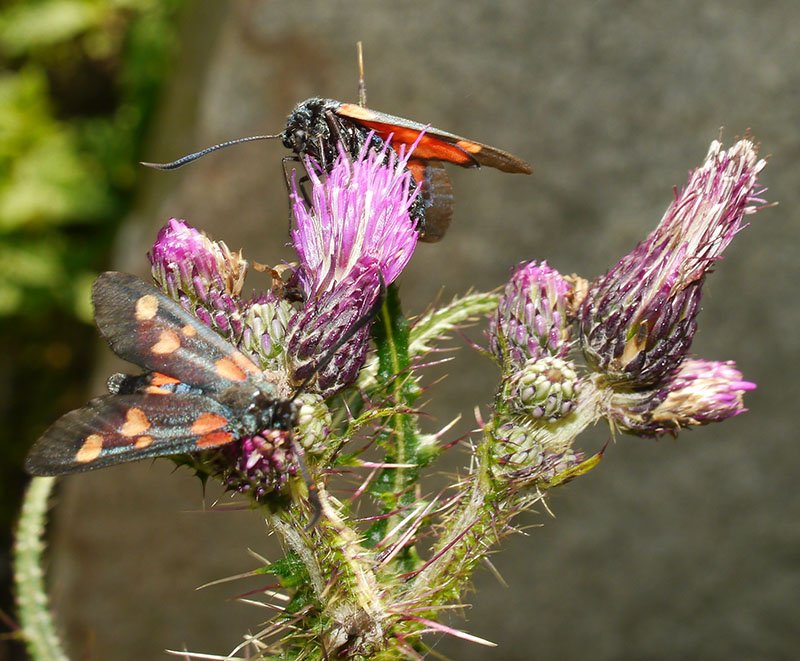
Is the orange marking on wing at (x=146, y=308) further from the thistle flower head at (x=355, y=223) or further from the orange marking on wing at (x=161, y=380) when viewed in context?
the thistle flower head at (x=355, y=223)

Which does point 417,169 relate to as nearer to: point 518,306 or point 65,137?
point 518,306

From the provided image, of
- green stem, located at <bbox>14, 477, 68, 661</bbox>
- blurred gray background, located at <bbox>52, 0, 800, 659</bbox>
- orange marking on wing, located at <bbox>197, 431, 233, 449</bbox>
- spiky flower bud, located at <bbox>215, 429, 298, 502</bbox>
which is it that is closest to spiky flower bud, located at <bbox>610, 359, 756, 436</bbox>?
spiky flower bud, located at <bbox>215, 429, 298, 502</bbox>

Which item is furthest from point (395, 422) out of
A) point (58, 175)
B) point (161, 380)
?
point (58, 175)

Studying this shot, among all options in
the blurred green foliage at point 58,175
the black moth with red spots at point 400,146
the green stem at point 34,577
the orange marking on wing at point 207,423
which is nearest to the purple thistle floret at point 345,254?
the black moth with red spots at point 400,146

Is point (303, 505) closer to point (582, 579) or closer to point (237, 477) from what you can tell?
point (237, 477)

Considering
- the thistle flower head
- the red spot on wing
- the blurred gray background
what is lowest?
the blurred gray background

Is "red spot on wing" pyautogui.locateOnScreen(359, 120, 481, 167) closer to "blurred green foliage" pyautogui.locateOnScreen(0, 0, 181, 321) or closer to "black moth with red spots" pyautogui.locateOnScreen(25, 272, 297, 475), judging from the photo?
"black moth with red spots" pyautogui.locateOnScreen(25, 272, 297, 475)
